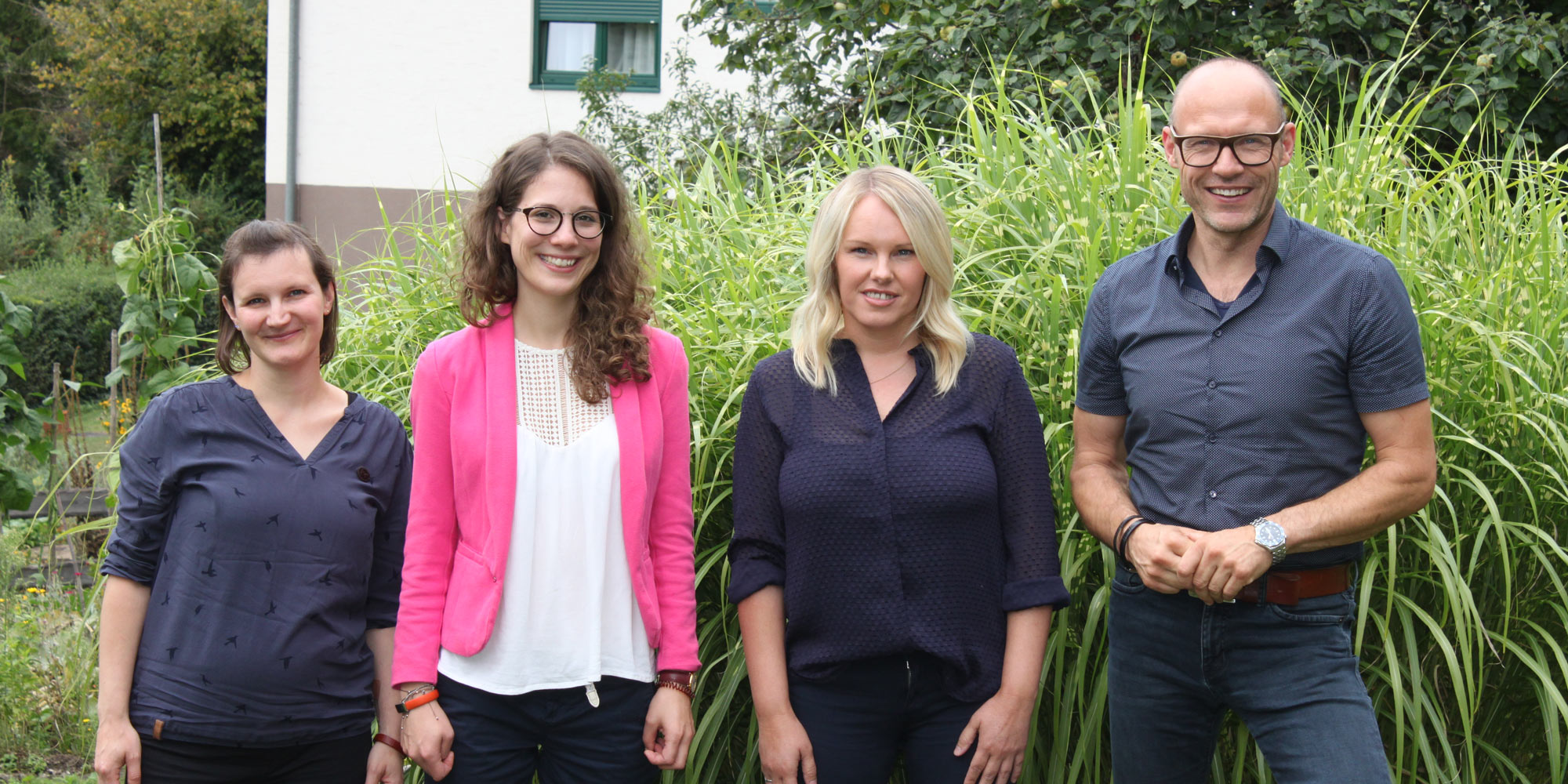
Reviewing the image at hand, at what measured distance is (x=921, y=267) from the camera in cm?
215

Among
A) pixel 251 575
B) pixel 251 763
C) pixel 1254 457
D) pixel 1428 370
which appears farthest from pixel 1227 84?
pixel 251 763

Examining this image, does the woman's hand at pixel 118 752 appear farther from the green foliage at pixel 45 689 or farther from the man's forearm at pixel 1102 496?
the green foliage at pixel 45 689

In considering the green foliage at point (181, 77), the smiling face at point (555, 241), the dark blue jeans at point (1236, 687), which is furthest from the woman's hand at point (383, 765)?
the green foliage at point (181, 77)

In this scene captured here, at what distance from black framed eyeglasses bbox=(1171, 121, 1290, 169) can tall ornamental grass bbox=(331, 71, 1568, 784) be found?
2.20ft

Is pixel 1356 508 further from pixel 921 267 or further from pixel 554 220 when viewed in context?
pixel 554 220

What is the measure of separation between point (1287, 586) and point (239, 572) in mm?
1826

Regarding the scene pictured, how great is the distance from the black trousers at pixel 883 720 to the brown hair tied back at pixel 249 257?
4.04ft

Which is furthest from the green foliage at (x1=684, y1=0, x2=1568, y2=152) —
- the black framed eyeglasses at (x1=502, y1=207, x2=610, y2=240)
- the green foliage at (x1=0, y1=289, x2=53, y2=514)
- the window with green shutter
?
the window with green shutter

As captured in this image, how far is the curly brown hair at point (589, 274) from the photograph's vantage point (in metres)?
2.14

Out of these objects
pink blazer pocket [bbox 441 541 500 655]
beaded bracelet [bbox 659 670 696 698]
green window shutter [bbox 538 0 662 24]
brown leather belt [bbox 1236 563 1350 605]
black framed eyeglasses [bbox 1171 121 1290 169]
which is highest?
green window shutter [bbox 538 0 662 24]

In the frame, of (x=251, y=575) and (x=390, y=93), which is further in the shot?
(x=390, y=93)

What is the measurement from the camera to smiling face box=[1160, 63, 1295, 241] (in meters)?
2.06

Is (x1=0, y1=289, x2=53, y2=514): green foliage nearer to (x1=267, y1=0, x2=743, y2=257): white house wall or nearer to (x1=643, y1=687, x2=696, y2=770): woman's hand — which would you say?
(x1=643, y1=687, x2=696, y2=770): woman's hand

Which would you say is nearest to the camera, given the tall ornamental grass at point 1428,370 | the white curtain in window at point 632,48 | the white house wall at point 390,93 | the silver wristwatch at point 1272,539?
the silver wristwatch at point 1272,539
